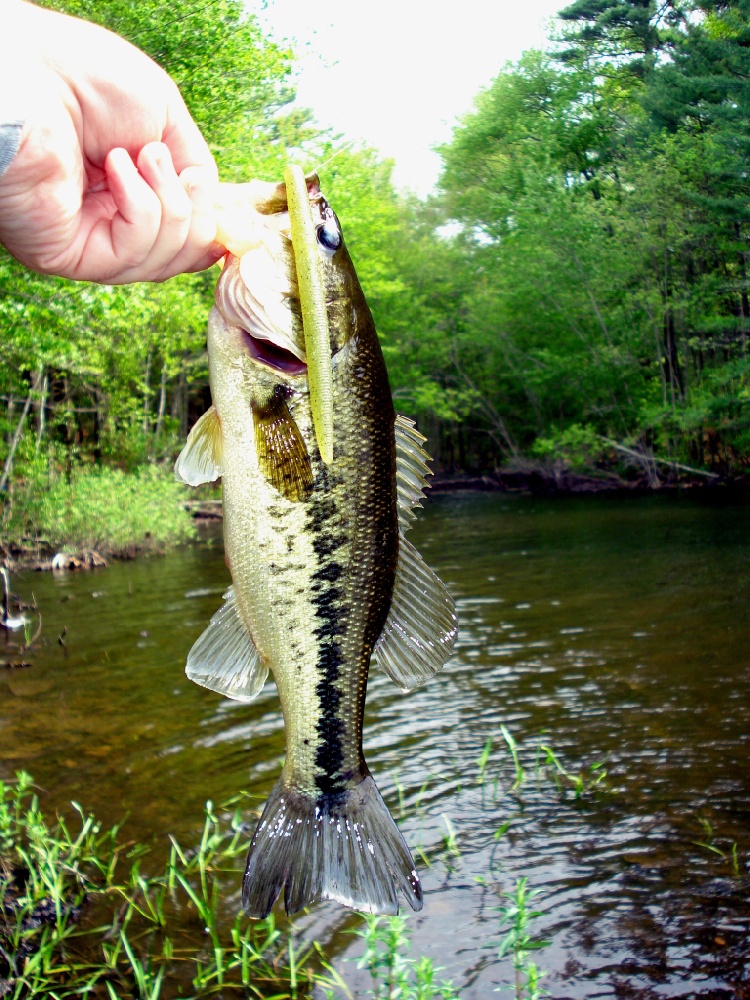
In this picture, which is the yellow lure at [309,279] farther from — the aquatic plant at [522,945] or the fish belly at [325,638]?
the aquatic plant at [522,945]

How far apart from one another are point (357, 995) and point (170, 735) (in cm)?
441

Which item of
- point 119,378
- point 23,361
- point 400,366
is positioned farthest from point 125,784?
point 400,366

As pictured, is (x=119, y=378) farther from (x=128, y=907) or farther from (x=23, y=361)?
(x=128, y=907)

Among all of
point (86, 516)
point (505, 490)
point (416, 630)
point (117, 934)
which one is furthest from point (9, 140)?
point (505, 490)

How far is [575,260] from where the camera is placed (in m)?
35.1

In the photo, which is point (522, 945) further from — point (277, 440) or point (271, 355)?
point (271, 355)

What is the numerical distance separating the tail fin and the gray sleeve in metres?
1.61

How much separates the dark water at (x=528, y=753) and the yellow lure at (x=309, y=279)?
425 centimetres

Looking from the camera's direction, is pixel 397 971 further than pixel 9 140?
Yes

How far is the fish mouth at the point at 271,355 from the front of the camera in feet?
6.66

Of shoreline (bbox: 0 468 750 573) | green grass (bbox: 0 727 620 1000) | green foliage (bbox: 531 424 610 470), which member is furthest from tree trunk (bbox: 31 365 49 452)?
green foliage (bbox: 531 424 610 470)

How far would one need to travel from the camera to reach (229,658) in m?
2.32

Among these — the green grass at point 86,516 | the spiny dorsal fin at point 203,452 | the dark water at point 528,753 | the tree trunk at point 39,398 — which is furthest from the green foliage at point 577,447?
the spiny dorsal fin at point 203,452

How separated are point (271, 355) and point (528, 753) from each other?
22.2 ft
